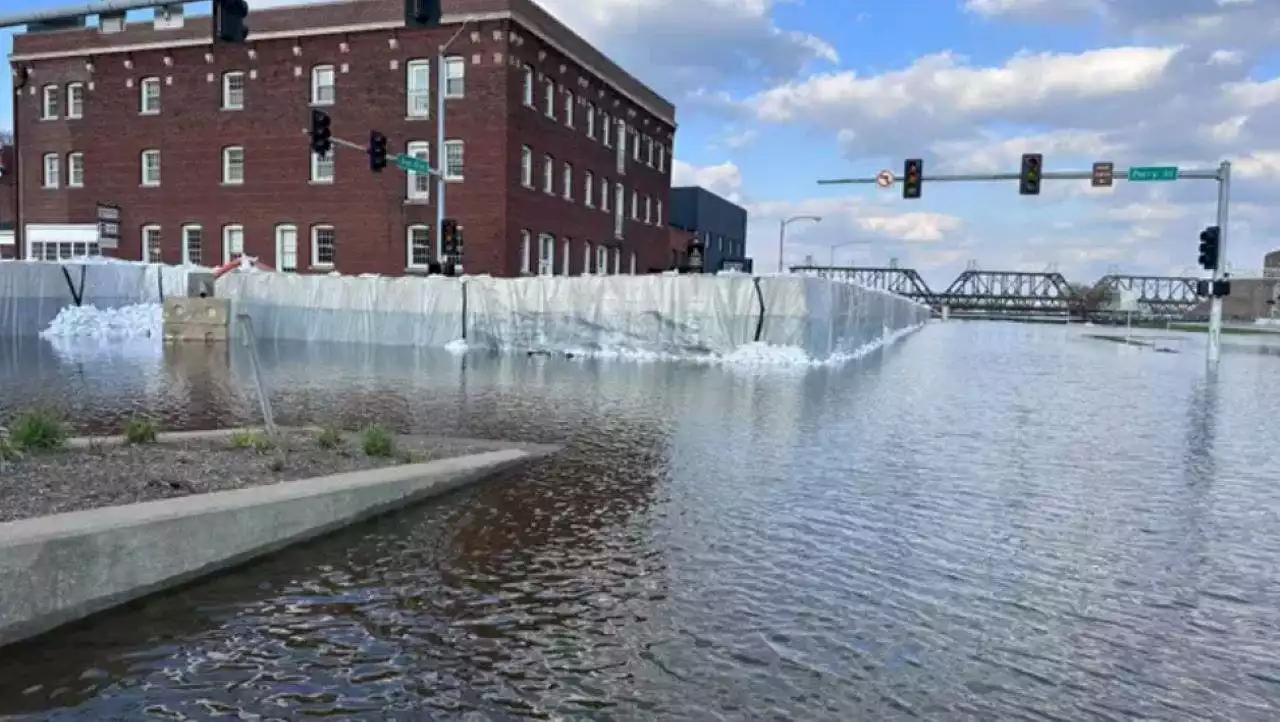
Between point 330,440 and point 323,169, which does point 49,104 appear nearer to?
point 323,169

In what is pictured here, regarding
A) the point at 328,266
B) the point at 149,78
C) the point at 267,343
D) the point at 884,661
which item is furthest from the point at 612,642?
the point at 149,78

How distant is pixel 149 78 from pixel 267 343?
22.0 m

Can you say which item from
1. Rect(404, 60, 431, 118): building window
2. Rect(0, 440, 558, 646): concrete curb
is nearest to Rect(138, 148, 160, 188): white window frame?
Rect(404, 60, 431, 118): building window

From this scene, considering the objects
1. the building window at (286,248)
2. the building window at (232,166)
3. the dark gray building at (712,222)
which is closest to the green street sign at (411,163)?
the building window at (286,248)

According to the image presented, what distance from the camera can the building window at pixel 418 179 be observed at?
3915 cm

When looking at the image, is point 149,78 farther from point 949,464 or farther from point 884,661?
point 884,661

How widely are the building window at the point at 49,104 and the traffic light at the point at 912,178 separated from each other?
3900 cm

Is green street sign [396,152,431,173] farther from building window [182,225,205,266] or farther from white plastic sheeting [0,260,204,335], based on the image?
building window [182,225,205,266]

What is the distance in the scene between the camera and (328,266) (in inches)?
1606

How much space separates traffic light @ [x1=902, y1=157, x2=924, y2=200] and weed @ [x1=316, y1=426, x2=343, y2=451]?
2551 centimetres

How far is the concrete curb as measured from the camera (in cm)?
516

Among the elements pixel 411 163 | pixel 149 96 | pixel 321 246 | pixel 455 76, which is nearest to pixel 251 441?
pixel 411 163

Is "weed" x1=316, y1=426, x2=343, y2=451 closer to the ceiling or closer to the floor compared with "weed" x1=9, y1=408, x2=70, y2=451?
closer to the floor

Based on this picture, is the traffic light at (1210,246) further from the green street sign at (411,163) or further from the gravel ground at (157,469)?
the gravel ground at (157,469)
